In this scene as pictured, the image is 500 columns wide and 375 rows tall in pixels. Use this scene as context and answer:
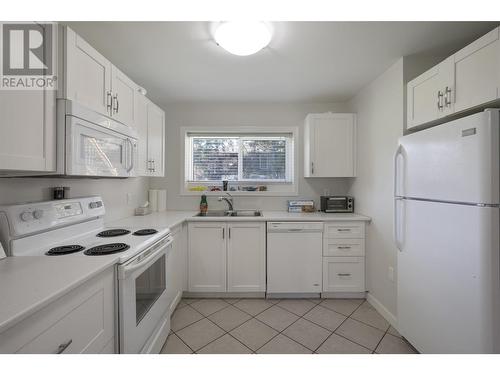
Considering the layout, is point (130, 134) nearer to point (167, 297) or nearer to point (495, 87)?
point (167, 297)

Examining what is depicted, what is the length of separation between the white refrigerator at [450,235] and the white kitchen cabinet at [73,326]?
1.85m

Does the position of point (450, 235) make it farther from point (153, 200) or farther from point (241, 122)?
point (153, 200)

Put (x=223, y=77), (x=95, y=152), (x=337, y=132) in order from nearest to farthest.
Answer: (x=95, y=152) < (x=223, y=77) < (x=337, y=132)

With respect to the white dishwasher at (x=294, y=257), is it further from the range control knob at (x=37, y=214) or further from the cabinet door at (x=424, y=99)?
the range control knob at (x=37, y=214)

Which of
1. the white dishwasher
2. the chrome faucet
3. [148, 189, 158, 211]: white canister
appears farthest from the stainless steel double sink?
[148, 189, 158, 211]: white canister

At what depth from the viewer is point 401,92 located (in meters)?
1.92

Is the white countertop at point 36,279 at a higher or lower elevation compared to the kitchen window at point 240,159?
lower

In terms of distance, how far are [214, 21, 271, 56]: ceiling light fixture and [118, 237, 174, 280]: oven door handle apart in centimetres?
153

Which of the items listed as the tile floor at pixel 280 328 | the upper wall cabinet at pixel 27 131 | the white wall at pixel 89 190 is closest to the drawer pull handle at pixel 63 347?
the upper wall cabinet at pixel 27 131

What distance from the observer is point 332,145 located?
2732mm

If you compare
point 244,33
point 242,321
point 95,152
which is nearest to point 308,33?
point 244,33

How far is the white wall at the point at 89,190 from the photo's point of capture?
1.29m

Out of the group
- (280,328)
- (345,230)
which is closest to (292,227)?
(345,230)

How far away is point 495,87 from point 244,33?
1.48 m
